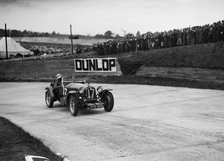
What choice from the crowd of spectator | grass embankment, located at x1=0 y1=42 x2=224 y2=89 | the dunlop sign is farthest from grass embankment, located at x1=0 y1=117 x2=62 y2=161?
the crowd of spectator

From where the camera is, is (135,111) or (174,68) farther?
(174,68)

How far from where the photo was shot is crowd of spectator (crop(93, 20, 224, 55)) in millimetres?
22223

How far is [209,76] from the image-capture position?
726 inches

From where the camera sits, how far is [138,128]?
8828 mm

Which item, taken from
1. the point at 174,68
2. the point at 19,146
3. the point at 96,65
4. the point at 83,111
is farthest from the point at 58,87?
the point at 96,65

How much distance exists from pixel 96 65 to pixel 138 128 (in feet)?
51.4

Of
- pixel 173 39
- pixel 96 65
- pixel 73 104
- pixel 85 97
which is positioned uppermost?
pixel 173 39

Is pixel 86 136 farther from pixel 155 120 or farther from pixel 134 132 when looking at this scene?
pixel 155 120

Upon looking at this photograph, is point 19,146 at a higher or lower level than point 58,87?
lower

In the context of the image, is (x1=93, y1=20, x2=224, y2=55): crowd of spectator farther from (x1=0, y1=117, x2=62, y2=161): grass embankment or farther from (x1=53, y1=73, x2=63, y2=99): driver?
(x1=0, y1=117, x2=62, y2=161): grass embankment

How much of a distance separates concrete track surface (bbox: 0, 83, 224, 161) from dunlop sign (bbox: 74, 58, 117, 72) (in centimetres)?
882

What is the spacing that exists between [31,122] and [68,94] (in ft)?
5.18

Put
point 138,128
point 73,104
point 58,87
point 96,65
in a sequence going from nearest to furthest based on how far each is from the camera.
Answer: point 138,128 < point 73,104 < point 58,87 < point 96,65

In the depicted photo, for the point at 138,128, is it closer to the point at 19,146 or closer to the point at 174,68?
the point at 19,146
